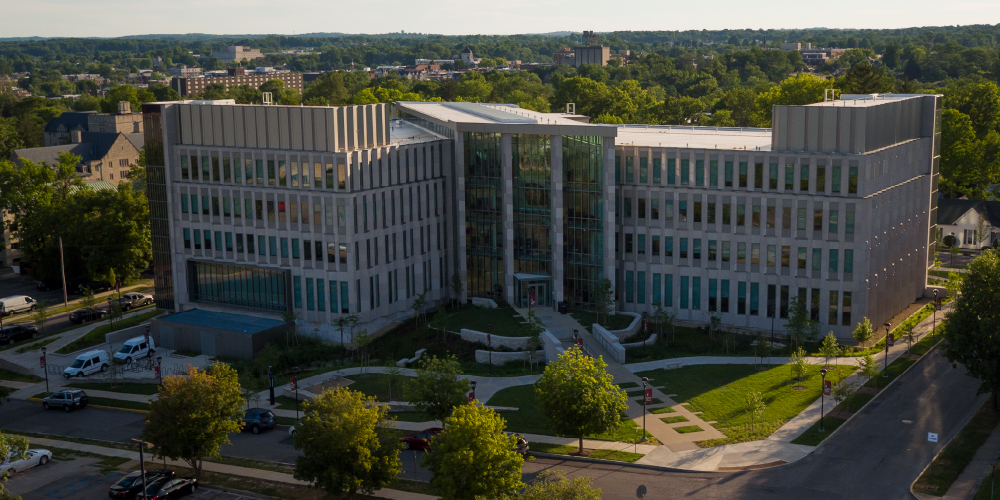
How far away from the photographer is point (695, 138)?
92.6 meters

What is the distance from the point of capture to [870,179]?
76.9m

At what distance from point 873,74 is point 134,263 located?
11667cm

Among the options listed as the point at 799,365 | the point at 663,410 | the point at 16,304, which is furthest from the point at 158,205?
the point at 799,365

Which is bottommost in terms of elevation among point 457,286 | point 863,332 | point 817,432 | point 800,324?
point 817,432

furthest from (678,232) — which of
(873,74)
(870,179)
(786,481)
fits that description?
(873,74)

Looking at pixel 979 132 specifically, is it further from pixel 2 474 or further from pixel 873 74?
pixel 2 474

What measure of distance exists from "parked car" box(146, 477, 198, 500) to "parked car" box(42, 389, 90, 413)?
2091cm

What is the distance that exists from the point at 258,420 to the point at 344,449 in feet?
55.8

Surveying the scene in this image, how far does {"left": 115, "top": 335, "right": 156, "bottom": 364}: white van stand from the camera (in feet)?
269

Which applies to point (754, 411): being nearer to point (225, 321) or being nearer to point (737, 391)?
point (737, 391)

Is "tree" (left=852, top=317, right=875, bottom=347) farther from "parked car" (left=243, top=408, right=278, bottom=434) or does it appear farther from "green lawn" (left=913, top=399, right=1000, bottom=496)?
"parked car" (left=243, top=408, right=278, bottom=434)

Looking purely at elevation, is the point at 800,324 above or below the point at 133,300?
above

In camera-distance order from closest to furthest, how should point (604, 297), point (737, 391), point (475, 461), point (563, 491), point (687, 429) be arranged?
point (563, 491), point (475, 461), point (687, 429), point (737, 391), point (604, 297)

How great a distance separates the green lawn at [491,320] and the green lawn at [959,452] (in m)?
34.4
